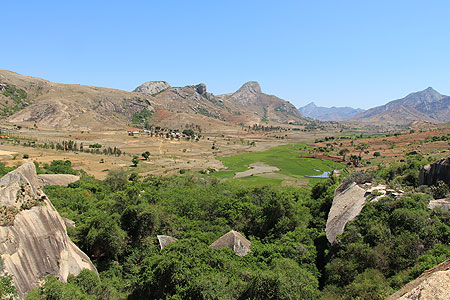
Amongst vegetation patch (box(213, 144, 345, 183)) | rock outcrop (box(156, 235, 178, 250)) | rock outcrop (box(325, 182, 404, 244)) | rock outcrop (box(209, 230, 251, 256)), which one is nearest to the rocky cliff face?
rock outcrop (box(156, 235, 178, 250))

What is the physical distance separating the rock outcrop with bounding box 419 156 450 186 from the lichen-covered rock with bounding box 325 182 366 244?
Answer: 25.1 feet

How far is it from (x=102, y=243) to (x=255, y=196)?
2010cm

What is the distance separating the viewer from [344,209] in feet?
101

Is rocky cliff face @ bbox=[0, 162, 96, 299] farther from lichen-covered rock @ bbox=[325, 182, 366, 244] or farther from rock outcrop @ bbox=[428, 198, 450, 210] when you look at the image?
rock outcrop @ bbox=[428, 198, 450, 210]

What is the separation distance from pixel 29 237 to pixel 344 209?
28.3m

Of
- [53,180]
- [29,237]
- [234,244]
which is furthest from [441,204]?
[53,180]

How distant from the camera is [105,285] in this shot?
66.8ft

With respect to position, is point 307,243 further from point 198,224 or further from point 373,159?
point 373,159

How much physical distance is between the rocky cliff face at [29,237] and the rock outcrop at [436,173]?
35.7 meters

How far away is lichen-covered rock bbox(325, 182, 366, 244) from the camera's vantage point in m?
27.3

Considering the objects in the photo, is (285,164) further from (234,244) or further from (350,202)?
(234,244)

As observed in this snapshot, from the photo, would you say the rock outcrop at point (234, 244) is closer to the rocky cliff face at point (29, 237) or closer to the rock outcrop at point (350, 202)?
the rock outcrop at point (350, 202)

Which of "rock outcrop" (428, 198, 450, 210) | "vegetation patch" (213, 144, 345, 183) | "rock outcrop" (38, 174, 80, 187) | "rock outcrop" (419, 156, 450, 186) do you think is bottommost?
"vegetation patch" (213, 144, 345, 183)

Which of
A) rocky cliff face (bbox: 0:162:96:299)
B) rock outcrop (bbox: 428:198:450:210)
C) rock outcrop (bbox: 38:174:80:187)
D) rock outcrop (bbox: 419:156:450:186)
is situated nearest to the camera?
rocky cliff face (bbox: 0:162:96:299)
